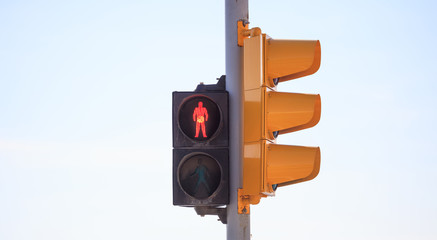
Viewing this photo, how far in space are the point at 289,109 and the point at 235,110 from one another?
1.61 feet

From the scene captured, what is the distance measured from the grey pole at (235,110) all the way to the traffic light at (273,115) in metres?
0.07

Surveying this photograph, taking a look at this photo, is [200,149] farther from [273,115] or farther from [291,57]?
[291,57]

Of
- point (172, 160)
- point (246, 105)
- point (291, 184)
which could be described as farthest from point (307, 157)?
point (172, 160)

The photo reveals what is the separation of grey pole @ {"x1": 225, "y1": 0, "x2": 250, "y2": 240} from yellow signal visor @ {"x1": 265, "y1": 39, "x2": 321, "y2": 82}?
343 mm

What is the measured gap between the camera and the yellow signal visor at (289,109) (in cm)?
624

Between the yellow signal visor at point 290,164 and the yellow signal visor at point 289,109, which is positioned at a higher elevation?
the yellow signal visor at point 289,109

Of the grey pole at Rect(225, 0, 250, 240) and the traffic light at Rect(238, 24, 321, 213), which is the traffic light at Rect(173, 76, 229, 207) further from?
the traffic light at Rect(238, 24, 321, 213)

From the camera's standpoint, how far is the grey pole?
21.1 ft

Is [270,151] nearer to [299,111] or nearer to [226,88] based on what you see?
[299,111]

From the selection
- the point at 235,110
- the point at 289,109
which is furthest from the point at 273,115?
the point at 235,110

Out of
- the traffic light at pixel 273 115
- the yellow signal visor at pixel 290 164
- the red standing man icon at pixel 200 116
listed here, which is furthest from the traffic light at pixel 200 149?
the yellow signal visor at pixel 290 164

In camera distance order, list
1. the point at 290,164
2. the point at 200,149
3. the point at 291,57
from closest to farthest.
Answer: the point at 290,164, the point at 291,57, the point at 200,149

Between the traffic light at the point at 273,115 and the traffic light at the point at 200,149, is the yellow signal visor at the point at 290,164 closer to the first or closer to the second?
the traffic light at the point at 273,115

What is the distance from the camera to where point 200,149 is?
646cm
